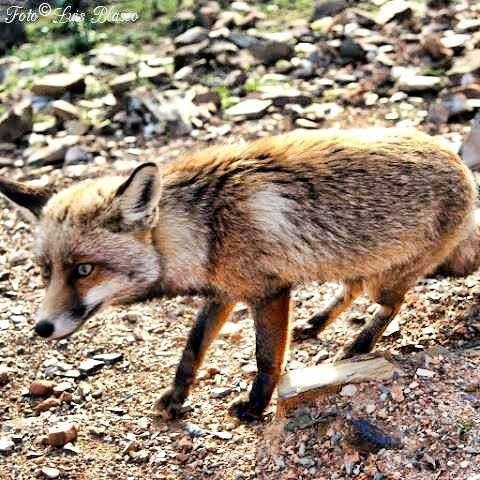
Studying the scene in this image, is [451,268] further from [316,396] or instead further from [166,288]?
[166,288]

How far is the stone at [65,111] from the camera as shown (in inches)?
387

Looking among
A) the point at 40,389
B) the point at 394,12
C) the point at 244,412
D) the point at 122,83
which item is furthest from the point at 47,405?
the point at 394,12

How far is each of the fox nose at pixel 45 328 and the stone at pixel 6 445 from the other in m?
1.07

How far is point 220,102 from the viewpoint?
32.6 feet

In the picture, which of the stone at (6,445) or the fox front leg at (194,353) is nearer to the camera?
the stone at (6,445)

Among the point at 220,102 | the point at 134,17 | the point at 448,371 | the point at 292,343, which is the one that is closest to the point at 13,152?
the point at 220,102

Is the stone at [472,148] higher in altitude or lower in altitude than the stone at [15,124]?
higher

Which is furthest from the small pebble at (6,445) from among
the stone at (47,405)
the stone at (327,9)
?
the stone at (327,9)

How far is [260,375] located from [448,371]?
1229 mm

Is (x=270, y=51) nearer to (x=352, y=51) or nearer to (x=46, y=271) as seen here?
(x=352, y=51)

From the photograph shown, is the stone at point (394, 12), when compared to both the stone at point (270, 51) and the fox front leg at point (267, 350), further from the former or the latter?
the fox front leg at point (267, 350)

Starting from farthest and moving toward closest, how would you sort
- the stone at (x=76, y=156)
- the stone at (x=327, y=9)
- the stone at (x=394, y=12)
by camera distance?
the stone at (x=327, y=9) → the stone at (x=394, y=12) → the stone at (x=76, y=156)

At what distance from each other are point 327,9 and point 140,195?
7.16 meters

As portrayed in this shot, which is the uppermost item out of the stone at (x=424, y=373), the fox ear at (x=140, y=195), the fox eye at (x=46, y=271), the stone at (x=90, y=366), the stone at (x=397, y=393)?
the fox ear at (x=140, y=195)
